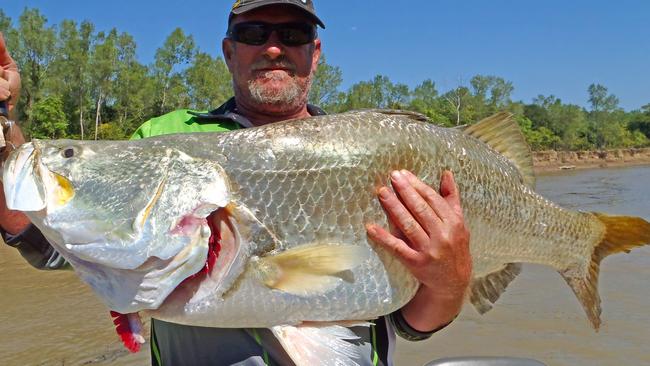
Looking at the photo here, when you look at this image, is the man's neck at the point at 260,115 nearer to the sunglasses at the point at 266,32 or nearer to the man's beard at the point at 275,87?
the man's beard at the point at 275,87

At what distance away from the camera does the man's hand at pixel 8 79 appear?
2270 mm

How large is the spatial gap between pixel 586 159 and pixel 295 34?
2759 inches

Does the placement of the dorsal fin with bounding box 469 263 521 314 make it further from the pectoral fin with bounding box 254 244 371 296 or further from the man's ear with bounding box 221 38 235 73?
the man's ear with bounding box 221 38 235 73

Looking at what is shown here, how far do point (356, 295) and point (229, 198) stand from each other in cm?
66

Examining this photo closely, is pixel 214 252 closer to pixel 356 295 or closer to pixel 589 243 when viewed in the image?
pixel 356 295

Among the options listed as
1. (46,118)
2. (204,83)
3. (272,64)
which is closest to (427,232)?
(272,64)

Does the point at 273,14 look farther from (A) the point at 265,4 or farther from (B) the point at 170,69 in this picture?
(B) the point at 170,69

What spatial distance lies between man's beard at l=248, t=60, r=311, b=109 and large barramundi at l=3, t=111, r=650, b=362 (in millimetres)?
742

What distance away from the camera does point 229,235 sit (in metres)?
2.06

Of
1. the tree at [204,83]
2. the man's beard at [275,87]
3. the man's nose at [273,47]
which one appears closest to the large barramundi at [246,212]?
the man's beard at [275,87]

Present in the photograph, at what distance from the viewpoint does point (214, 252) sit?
204 cm

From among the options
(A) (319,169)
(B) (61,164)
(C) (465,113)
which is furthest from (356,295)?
(C) (465,113)

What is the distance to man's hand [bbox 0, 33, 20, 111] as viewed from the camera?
2270mm

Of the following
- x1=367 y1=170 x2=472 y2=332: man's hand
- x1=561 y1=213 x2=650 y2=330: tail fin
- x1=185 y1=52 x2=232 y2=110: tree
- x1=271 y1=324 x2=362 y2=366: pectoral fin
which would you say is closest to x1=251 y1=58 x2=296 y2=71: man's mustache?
x1=367 y1=170 x2=472 y2=332: man's hand
